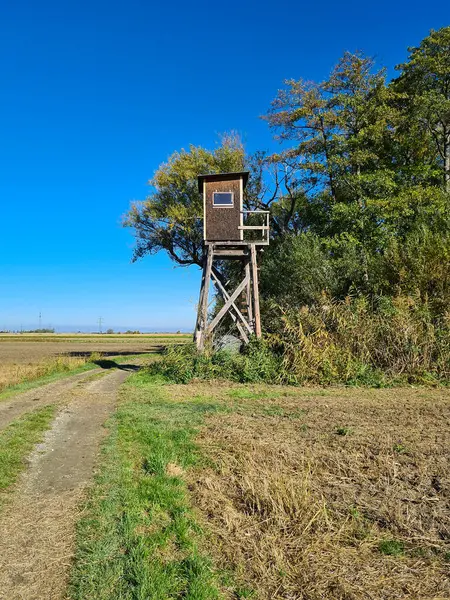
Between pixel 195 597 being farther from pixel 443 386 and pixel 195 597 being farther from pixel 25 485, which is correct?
pixel 443 386

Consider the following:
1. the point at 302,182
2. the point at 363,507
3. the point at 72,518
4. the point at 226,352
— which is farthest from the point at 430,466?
the point at 302,182

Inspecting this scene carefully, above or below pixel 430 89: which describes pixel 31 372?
below

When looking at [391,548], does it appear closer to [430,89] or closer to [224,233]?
[224,233]

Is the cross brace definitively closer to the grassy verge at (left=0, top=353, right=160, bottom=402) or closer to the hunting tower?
the hunting tower

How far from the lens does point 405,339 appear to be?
14914 mm

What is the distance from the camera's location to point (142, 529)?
4.46m

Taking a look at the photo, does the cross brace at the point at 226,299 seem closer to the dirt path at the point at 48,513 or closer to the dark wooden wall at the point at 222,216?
the dark wooden wall at the point at 222,216

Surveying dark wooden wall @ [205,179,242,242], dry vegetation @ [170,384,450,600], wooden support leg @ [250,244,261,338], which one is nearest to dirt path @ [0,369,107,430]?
dry vegetation @ [170,384,450,600]

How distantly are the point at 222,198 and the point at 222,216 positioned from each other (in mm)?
873

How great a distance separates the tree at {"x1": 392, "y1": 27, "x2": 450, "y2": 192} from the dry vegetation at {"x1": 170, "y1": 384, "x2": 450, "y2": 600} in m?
20.9

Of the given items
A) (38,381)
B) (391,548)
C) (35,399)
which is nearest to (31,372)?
(38,381)

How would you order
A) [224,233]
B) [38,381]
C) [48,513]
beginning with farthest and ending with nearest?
[224,233] < [38,381] < [48,513]

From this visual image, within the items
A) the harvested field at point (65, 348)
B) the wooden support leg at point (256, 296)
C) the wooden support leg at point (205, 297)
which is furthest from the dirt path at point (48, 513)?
the harvested field at point (65, 348)

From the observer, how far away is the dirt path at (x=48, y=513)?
3.63 m
